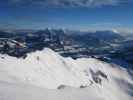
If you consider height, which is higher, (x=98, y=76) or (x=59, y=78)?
(x=59, y=78)

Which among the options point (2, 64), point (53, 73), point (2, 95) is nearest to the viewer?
point (2, 95)

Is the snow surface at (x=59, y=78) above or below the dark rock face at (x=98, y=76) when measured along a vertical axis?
above

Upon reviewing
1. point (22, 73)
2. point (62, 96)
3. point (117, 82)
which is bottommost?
point (117, 82)

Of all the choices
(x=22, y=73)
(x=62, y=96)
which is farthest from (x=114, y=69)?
(x=62, y=96)

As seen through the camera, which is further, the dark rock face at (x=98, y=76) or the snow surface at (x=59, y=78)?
the dark rock face at (x=98, y=76)

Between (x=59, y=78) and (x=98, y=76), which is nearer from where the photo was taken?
(x=59, y=78)

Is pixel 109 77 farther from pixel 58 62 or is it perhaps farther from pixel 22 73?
pixel 22 73

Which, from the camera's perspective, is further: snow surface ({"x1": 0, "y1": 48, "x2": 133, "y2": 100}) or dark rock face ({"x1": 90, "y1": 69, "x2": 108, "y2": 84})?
dark rock face ({"x1": 90, "y1": 69, "x2": 108, "y2": 84})

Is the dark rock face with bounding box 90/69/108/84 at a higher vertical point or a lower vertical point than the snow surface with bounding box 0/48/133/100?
lower
